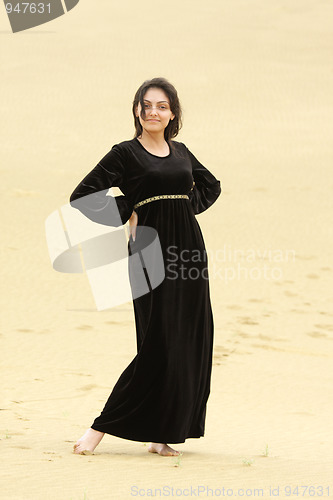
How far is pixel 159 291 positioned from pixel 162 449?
95cm

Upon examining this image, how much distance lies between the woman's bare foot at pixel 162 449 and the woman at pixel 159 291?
15 centimetres

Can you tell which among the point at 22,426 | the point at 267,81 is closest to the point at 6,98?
the point at 267,81

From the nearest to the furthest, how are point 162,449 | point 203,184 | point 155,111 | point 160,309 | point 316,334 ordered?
1. point 160,309
2. point 155,111
3. point 162,449
4. point 203,184
5. point 316,334

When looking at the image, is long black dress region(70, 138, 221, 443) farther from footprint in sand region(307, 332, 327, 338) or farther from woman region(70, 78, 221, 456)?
footprint in sand region(307, 332, 327, 338)

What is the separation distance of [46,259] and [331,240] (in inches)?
206

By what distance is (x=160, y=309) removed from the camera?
14.9ft

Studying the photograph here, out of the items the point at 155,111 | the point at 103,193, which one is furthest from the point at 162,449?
the point at 155,111

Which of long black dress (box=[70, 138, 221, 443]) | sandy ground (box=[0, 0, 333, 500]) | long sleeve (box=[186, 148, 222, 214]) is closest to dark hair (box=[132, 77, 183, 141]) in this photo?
long black dress (box=[70, 138, 221, 443])

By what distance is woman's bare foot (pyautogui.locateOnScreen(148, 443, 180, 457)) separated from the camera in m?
4.78

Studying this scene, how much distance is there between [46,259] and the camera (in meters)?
14.0

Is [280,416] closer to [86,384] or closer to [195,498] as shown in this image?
[86,384]

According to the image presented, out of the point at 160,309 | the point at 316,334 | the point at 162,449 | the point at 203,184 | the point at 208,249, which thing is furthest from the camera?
the point at 208,249

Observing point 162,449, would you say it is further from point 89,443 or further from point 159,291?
point 159,291

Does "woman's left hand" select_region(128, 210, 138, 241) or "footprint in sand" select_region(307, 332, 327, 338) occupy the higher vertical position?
"woman's left hand" select_region(128, 210, 138, 241)
